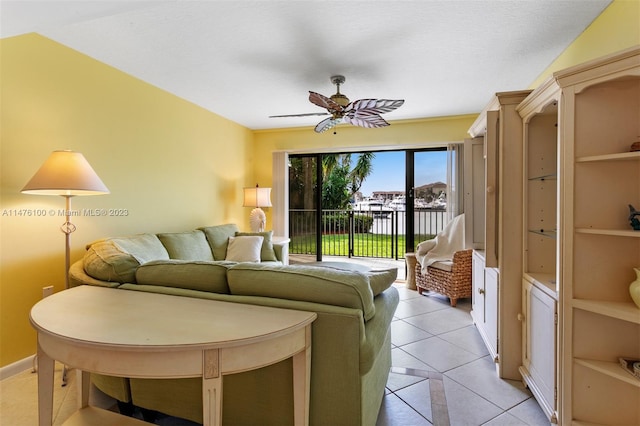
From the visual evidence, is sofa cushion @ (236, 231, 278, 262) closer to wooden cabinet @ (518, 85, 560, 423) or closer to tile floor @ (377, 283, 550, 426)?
tile floor @ (377, 283, 550, 426)

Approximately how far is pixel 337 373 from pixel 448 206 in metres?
3.68

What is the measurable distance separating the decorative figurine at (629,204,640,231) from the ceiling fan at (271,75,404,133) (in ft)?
5.12

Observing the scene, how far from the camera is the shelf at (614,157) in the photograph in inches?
53.9

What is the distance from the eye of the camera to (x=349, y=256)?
653 centimetres

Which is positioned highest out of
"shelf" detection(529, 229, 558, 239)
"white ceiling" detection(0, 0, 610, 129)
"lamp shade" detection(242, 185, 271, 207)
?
"white ceiling" detection(0, 0, 610, 129)

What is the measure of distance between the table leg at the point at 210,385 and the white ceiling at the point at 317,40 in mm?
1813

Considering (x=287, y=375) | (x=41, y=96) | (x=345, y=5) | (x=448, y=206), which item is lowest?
(x=287, y=375)

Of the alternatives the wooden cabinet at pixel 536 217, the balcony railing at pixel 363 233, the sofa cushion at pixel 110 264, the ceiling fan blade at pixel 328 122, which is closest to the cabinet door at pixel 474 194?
the wooden cabinet at pixel 536 217

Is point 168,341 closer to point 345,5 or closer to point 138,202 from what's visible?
point 345,5

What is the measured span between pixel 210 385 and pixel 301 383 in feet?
1.31

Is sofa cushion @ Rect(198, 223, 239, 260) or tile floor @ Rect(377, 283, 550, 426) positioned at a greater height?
sofa cushion @ Rect(198, 223, 239, 260)

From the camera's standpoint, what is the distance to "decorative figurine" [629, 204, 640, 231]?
141 cm

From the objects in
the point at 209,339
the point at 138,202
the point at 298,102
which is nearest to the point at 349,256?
the point at 298,102

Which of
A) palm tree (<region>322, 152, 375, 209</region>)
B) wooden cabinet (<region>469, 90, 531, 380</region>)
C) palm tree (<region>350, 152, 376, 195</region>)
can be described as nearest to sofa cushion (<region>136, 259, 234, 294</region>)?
wooden cabinet (<region>469, 90, 531, 380</region>)
